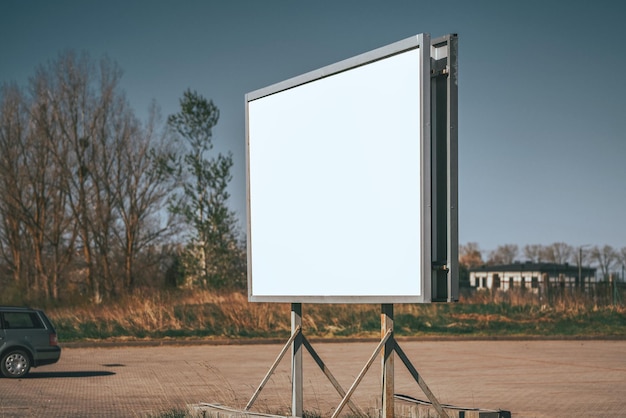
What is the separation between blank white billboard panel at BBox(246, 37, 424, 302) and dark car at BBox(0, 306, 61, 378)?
27.4 ft

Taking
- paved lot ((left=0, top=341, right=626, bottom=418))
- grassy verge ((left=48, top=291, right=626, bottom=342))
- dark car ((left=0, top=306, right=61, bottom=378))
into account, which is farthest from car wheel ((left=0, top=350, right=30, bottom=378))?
grassy verge ((left=48, top=291, right=626, bottom=342))

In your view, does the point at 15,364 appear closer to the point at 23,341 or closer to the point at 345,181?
the point at 23,341

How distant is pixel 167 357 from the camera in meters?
20.7

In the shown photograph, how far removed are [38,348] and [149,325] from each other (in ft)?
34.0

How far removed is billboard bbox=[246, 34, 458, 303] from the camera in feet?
24.4

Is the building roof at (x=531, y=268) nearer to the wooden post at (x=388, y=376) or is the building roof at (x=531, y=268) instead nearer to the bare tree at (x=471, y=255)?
the bare tree at (x=471, y=255)

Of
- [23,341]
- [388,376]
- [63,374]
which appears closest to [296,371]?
[388,376]

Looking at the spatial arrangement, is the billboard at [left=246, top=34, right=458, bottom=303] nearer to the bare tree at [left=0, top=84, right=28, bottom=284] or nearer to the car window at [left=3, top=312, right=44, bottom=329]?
the car window at [left=3, top=312, right=44, bottom=329]

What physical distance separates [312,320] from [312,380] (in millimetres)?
12489

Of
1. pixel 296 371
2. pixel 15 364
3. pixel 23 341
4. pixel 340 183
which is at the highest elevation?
pixel 340 183

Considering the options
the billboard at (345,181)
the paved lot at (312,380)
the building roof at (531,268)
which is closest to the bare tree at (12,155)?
the paved lot at (312,380)

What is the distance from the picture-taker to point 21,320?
651 inches

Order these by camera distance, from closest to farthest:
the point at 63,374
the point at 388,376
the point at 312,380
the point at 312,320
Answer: the point at 388,376 → the point at 312,380 → the point at 63,374 → the point at 312,320

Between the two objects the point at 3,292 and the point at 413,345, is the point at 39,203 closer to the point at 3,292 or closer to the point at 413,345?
the point at 3,292
